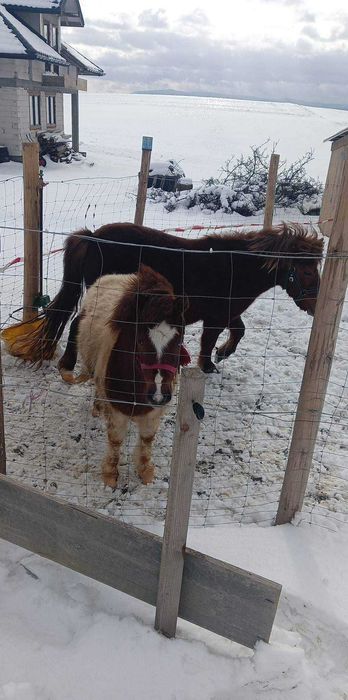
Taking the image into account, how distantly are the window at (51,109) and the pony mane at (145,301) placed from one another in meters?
23.1

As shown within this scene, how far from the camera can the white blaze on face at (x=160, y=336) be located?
2.78 meters

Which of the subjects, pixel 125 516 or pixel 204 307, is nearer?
pixel 125 516

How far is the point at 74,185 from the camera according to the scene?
15.8 metres

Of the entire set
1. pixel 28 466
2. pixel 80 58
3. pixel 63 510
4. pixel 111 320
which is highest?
pixel 80 58

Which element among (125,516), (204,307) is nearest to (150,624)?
(125,516)

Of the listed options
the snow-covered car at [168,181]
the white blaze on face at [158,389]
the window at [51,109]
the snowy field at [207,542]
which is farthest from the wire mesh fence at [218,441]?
the window at [51,109]

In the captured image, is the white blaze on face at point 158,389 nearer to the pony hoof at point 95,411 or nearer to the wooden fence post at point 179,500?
the wooden fence post at point 179,500

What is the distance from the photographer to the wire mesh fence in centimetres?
330

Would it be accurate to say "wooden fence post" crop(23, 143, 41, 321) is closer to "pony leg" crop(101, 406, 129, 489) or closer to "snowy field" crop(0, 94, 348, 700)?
"snowy field" crop(0, 94, 348, 700)

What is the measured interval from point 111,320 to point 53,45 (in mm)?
24508

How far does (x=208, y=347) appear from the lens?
5.06 meters

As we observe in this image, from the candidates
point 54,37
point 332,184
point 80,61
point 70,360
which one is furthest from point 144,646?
point 80,61

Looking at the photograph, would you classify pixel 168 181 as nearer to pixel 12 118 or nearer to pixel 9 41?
pixel 12 118

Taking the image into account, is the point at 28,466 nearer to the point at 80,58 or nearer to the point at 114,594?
the point at 114,594
